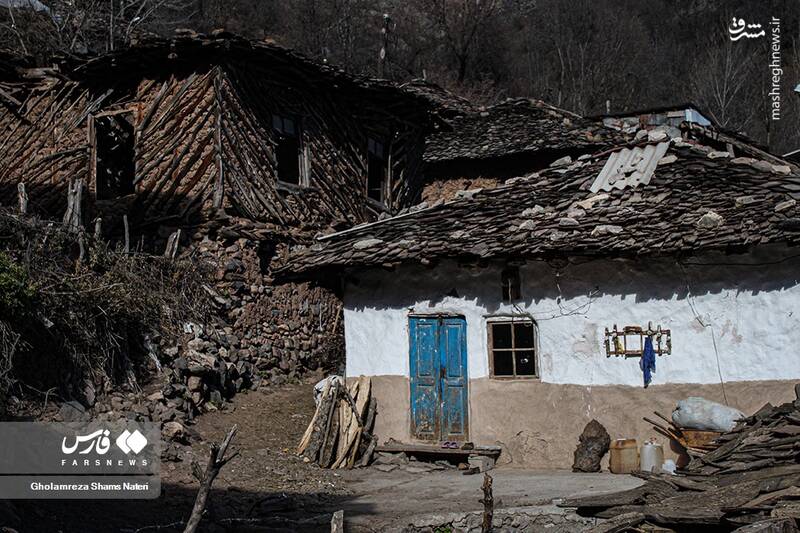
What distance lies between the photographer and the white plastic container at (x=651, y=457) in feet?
31.9

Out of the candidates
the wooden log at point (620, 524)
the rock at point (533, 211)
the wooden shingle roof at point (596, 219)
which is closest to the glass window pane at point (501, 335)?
the wooden shingle roof at point (596, 219)

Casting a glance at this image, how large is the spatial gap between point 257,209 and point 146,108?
105 inches

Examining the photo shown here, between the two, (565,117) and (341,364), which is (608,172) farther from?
(565,117)

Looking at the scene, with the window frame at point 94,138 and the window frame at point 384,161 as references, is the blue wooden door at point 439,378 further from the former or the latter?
the window frame at point 94,138

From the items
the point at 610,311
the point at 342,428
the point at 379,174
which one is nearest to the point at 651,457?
the point at 610,311

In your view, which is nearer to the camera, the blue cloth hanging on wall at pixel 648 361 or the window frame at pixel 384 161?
the blue cloth hanging on wall at pixel 648 361

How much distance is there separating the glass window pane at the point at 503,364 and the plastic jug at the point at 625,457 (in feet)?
5.55

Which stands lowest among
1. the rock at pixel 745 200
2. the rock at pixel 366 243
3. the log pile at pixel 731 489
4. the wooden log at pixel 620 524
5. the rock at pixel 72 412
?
the wooden log at pixel 620 524

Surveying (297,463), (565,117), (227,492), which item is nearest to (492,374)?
(297,463)

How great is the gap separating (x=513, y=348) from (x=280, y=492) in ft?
11.5

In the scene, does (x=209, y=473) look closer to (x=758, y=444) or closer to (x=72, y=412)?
(x=72, y=412)

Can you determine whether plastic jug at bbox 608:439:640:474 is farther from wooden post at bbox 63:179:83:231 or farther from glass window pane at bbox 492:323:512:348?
wooden post at bbox 63:179:83:231

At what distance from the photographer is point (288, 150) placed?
53.0ft

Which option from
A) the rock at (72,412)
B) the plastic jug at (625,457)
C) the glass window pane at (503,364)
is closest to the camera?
the rock at (72,412)
